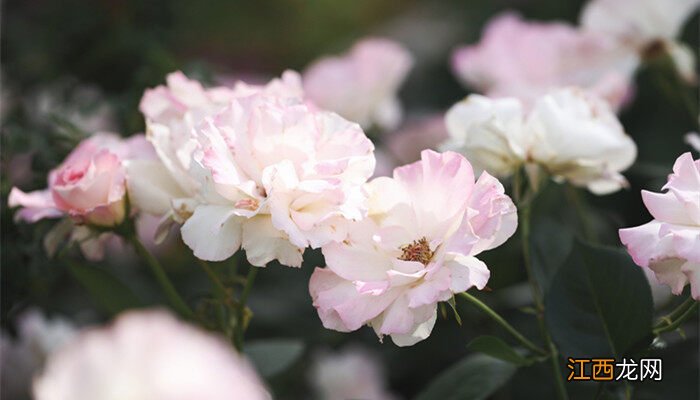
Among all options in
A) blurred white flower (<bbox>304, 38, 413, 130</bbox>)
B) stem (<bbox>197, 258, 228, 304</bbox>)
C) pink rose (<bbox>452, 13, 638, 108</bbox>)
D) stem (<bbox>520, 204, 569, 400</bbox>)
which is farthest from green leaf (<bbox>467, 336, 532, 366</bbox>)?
blurred white flower (<bbox>304, 38, 413, 130</bbox>)

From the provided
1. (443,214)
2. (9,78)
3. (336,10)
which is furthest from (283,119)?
(336,10)

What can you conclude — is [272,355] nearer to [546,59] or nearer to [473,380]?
[473,380]

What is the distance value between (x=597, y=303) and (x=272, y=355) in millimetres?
209

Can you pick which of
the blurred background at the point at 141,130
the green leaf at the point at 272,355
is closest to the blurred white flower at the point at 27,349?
the blurred background at the point at 141,130

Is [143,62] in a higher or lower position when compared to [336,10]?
higher

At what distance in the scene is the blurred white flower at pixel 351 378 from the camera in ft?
2.45

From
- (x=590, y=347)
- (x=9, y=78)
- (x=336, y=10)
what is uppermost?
(x=590, y=347)

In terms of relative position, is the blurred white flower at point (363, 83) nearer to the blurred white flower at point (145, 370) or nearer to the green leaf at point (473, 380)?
the green leaf at point (473, 380)

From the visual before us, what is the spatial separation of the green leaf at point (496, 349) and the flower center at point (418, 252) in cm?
5

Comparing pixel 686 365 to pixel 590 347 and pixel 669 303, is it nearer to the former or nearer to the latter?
pixel 669 303

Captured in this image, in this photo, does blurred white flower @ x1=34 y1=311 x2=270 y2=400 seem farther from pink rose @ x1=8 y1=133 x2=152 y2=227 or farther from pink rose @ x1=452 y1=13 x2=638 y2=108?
pink rose @ x1=452 y1=13 x2=638 y2=108

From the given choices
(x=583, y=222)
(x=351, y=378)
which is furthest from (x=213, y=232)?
(x=351, y=378)

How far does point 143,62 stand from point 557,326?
0.52 metres

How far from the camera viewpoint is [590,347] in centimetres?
44
